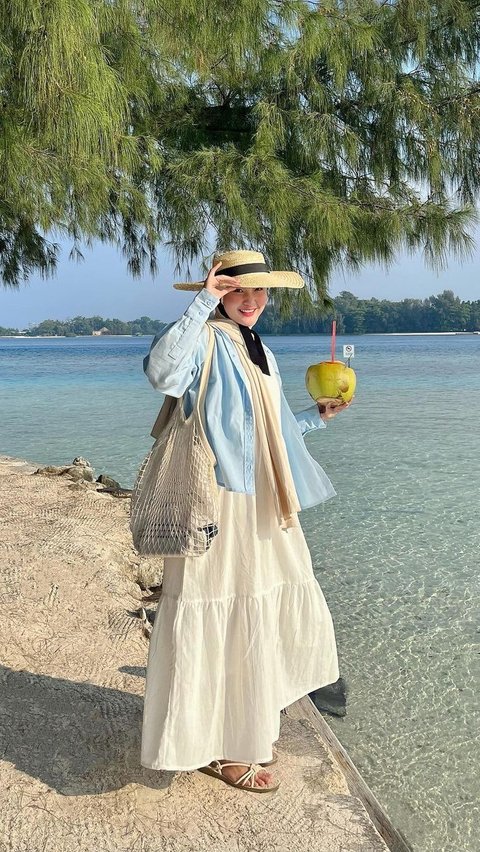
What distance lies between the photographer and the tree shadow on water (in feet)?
5.42

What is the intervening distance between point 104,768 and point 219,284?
111cm

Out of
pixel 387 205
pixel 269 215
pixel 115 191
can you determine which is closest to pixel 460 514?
pixel 387 205

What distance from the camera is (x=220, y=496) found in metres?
1.47

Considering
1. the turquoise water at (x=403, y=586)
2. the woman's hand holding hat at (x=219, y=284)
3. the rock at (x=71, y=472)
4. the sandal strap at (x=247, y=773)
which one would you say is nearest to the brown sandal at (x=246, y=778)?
the sandal strap at (x=247, y=773)

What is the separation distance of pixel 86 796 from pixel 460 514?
152 inches

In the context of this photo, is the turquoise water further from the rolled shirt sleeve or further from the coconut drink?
the rolled shirt sleeve

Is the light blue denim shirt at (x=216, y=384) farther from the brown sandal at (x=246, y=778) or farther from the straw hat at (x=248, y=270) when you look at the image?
the brown sandal at (x=246, y=778)

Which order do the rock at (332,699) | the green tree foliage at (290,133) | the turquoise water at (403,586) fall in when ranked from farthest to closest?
the green tree foliage at (290,133), the rock at (332,699), the turquoise water at (403,586)

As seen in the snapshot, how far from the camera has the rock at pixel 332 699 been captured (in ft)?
8.16

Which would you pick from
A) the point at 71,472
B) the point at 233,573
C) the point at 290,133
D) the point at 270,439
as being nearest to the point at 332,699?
the point at 233,573

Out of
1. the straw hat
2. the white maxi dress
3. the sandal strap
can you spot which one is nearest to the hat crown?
the straw hat

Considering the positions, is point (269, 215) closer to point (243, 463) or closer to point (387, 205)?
point (387, 205)

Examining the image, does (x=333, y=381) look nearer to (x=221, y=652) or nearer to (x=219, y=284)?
(x=219, y=284)

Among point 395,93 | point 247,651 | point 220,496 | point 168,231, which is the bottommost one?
point 247,651
